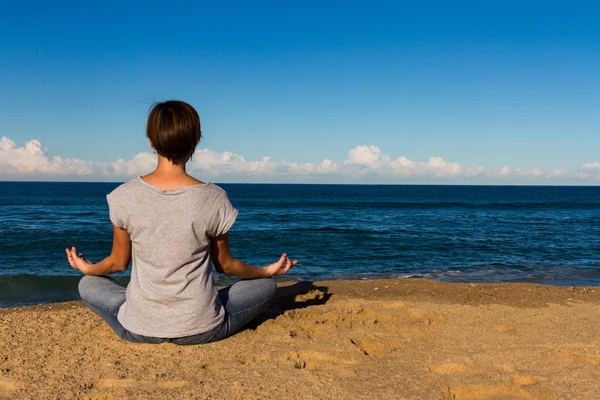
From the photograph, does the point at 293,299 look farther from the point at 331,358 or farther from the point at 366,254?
the point at 366,254

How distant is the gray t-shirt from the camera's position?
2998mm

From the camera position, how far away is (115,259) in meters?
3.31

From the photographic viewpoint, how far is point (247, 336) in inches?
150

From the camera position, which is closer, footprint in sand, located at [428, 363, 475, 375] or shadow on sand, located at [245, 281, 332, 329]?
footprint in sand, located at [428, 363, 475, 375]

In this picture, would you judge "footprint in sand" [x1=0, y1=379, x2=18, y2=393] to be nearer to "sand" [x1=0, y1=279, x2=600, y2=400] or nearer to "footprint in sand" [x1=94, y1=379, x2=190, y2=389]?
"sand" [x1=0, y1=279, x2=600, y2=400]

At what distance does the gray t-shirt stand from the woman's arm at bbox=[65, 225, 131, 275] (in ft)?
0.22

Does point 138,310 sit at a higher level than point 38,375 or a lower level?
higher

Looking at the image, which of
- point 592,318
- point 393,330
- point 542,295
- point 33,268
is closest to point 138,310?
point 393,330

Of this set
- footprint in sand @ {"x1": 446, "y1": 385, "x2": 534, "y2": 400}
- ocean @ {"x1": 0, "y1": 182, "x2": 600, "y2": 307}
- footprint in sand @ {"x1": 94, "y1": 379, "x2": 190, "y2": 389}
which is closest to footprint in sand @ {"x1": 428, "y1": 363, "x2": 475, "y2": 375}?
footprint in sand @ {"x1": 446, "y1": 385, "x2": 534, "y2": 400}

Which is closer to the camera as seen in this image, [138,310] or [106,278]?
[138,310]

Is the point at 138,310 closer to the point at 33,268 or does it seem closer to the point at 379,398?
the point at 379,398

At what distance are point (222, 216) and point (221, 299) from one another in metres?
0.89

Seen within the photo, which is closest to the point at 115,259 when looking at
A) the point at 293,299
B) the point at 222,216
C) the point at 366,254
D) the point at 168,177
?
the point at 168,177

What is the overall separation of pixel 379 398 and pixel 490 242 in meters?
15.4
